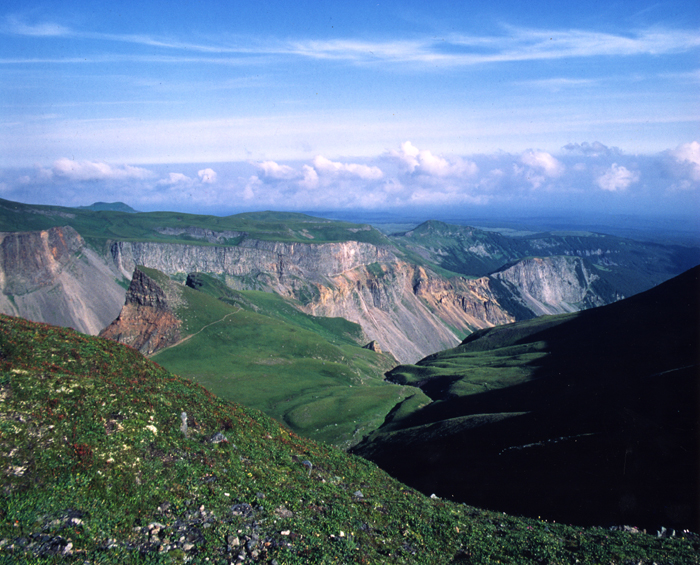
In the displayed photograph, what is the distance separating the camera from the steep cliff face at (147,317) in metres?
104

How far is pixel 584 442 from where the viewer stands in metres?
39.6

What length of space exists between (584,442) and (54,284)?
580ft

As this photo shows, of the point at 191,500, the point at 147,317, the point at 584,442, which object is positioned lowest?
the point at 147,317

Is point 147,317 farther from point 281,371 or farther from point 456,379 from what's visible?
point 456,379

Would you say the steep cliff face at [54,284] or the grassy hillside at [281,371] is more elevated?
the steep cliff face at [54,284]

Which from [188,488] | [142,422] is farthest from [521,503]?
[142,422]

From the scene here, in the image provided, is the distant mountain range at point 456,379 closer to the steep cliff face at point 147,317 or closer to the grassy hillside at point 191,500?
the steep cliff face at point 147,317

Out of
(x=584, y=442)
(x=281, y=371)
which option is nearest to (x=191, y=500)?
(x=584, y=442)

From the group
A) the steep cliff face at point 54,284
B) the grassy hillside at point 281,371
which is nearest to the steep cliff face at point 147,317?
the grassy hillside at point 281,371

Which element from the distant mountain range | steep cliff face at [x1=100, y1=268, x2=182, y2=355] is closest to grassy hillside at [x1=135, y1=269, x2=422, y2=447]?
the distant mountain range

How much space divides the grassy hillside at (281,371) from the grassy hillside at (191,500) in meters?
44.7

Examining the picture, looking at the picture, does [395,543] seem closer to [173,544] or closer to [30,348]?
[173,544]

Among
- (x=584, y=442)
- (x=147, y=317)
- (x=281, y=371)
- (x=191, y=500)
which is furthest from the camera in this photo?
(x=147, y=317)

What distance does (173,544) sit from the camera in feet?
59.1
